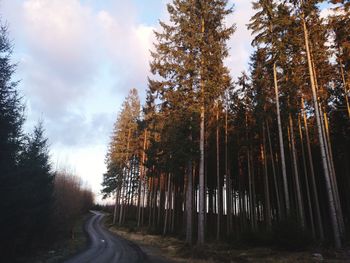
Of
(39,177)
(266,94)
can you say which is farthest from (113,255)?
(266,94)

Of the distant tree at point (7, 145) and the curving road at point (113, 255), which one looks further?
the curving road at point (113, 255)

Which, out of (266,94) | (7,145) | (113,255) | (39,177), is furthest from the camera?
(266,94)

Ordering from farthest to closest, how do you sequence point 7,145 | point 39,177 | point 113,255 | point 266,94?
1. point 266,94
2. point 39,177
3. point 113,255
4. point 7,145

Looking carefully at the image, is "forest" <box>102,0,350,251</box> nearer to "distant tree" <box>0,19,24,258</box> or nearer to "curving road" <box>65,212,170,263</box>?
"curving road" <box>65,212,170,263</box>

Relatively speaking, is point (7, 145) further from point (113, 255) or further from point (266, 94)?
point (266, 94)

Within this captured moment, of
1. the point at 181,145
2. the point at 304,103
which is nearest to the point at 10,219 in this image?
the point at 181,145

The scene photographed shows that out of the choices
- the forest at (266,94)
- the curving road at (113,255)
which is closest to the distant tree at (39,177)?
the curving road at (113,255)

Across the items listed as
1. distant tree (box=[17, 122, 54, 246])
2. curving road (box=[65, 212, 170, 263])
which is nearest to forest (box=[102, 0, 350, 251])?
curving road (box=[65, 212, 170, 263])

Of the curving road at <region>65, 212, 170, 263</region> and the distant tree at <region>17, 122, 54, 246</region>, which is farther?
the distant tree at <region>17, 122, 54, 246</region>

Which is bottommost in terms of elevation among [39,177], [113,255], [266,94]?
[113,255]

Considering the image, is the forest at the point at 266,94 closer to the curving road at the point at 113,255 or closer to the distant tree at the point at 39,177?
the curving road at the point at 113,255

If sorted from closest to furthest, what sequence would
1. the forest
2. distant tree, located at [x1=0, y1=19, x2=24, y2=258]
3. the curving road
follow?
distant tree, located at [x1=0, y1=19, x2=24, y2=258], the curving road, the forest

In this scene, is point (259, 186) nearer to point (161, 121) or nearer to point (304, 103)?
point (304, 103)

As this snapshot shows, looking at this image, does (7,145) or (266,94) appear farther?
(266,94)
